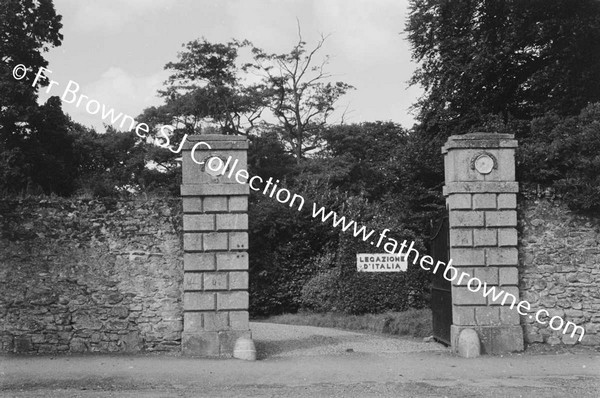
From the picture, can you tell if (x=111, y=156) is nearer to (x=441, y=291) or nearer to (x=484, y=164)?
(x=441, y=291)

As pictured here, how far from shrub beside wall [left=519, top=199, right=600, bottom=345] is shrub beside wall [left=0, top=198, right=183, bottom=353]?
5854mm

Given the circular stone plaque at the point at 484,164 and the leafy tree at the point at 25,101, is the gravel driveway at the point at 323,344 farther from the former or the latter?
the leafy tree at the point at 25,101

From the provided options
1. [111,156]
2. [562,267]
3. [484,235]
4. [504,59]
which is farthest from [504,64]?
[111,156]

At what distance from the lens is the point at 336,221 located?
18812mm

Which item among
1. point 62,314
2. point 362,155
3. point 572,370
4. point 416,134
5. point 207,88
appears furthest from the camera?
point 362,155

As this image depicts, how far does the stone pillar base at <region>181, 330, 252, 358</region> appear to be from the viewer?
436 inches

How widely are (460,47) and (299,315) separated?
11.0 meters

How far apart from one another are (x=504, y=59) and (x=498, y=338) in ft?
43.8

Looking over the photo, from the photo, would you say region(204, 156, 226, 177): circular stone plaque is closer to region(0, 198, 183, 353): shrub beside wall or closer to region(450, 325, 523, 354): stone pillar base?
region(0, 198, 183, 353): shrub beside wall

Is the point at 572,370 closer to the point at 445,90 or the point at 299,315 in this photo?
the point at 299,315

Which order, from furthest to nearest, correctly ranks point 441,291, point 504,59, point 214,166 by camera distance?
point 504,59 < point 441,291 < point 214,166

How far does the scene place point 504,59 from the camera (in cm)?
2241

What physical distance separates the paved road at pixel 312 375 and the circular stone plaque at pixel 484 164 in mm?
3044

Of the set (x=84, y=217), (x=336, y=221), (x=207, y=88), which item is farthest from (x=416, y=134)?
(x=84, y=217)
